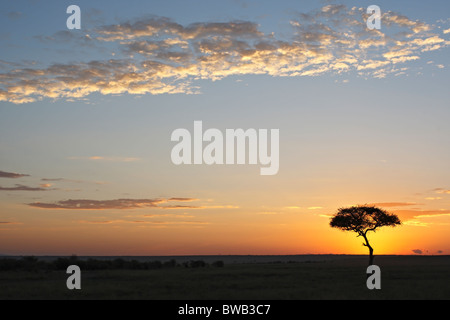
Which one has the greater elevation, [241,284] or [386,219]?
[386,219]

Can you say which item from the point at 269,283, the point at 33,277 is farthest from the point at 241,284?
the point at 33,277

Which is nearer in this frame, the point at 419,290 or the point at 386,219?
the point at 419,290

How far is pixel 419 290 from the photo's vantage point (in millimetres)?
35562
